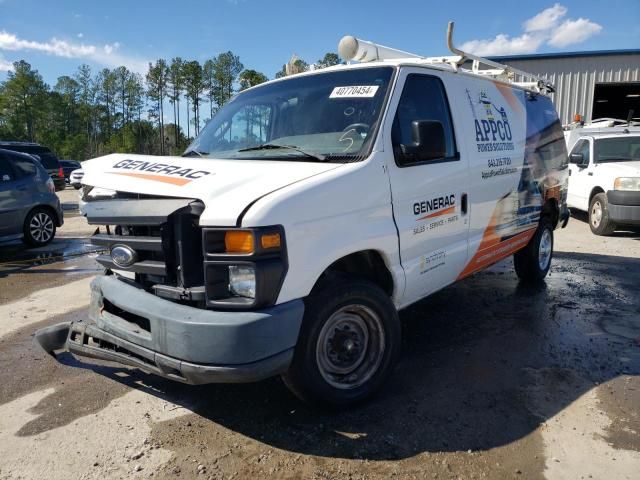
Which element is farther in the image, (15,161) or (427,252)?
(15,161)

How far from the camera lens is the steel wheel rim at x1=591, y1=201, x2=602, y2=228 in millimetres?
9945

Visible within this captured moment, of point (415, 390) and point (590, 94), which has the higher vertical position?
point (590, 94)

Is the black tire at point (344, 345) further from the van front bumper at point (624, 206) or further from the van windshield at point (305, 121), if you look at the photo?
the van front bumper at point (624, 206)

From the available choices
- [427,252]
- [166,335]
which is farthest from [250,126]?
[166,335]

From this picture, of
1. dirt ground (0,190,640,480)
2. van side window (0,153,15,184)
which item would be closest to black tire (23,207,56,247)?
Answer: van side window (0,153,15,184)

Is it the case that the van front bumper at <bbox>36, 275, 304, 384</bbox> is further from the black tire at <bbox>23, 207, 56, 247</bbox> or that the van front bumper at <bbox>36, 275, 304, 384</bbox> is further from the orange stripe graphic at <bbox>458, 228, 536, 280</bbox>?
the black tire at <bbox>23, 207, 56, 247</bbox>

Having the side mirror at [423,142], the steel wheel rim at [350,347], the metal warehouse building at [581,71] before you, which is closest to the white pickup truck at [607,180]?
the side mirror at [423,142]

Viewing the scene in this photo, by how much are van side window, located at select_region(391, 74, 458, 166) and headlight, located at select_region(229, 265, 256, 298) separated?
1.35m

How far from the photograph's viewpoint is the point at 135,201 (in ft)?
9.34

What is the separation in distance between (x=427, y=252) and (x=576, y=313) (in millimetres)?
2462

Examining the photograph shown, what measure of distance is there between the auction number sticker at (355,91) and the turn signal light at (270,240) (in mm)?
1449

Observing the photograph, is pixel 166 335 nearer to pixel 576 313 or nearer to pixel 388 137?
pixel 388 137

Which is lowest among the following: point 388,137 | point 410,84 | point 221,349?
point 221,349

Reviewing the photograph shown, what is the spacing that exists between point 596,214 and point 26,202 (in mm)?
11027
